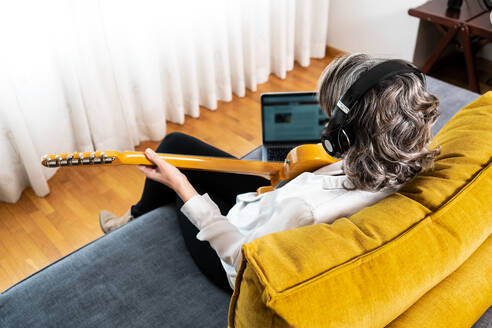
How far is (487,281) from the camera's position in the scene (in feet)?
2.69

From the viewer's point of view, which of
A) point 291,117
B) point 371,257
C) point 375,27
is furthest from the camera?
point 375,27

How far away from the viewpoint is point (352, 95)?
0.80m

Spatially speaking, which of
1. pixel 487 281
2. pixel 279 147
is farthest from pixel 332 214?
pixel 279 147

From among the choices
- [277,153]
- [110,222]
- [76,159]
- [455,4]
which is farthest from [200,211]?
[455,4]

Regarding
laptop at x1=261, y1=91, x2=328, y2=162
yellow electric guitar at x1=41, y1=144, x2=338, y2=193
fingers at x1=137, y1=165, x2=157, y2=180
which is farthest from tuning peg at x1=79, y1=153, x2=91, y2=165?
laptop at x1=261, y1=91, x2=328, y2=162

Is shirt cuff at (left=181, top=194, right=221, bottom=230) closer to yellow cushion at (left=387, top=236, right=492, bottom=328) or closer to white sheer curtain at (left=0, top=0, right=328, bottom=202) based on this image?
yellow cushion at (left=387, top=236, right=492, bottom=328)

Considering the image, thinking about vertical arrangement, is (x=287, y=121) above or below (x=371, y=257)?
below

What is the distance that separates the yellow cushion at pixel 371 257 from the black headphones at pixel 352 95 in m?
0.15

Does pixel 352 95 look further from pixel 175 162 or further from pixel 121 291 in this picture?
pixel 121 291

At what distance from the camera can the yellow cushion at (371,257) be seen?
2.08 feet

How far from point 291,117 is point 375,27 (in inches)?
58.6

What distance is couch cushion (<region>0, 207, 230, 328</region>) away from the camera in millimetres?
1105

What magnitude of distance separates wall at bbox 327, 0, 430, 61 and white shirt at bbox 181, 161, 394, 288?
1.91 m

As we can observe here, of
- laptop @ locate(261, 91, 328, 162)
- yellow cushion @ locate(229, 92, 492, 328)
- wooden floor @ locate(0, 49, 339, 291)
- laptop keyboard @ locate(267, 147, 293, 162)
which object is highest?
yellow cushion @ locate(229, 92, 492, 328)
